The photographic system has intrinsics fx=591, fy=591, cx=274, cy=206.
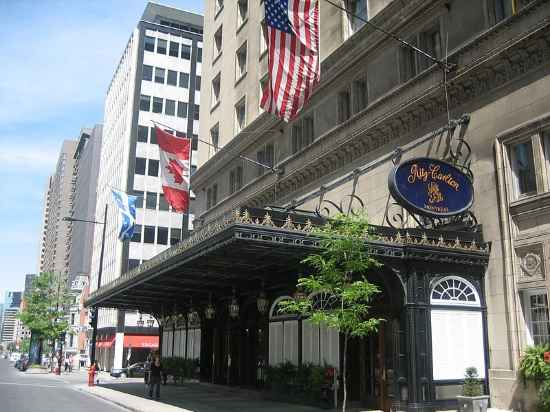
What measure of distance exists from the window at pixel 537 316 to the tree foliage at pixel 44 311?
200 ft

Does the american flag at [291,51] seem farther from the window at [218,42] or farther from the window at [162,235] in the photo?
the window at [162,235]

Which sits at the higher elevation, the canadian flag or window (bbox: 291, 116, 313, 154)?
window (bbox: 291, 116, 313, 154)

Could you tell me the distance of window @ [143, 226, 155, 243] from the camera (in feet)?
261

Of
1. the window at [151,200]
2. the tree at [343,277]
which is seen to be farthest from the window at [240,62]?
the window at [151,200]

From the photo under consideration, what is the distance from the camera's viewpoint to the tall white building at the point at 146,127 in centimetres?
7838

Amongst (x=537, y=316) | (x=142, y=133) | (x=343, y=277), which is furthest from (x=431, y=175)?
(x=142, y=133)

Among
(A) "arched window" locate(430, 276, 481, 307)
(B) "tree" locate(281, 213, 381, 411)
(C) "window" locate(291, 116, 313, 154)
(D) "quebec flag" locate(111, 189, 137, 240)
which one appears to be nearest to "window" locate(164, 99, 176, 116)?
(D) "quebec flag" locate(111, 189, 137, 240)

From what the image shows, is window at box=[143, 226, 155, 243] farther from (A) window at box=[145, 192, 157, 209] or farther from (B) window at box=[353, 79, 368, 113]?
(B) window at box=[353, 79, 368, 113]

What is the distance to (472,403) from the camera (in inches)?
685

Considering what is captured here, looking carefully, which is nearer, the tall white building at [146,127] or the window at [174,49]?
the tall white building at [146,127]

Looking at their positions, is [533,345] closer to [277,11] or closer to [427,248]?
[427,248]

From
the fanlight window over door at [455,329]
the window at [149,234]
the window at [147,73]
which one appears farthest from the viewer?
the window at [147,73]

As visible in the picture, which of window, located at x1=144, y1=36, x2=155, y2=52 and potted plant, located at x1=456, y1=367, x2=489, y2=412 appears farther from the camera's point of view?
window, located at x1=144, y1=36, x2=155, y2=52

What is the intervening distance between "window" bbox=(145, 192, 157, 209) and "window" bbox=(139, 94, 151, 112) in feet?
41.3
